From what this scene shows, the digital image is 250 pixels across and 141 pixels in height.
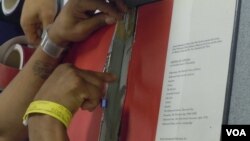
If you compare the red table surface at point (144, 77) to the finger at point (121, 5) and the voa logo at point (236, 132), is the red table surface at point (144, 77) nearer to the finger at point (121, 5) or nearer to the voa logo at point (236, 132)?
the finger at point (121, 5)

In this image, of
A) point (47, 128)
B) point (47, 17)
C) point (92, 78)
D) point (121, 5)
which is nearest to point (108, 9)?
point (121, 5)

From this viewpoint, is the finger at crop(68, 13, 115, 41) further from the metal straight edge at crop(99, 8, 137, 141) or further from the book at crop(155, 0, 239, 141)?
the book at crop(155, 0, 239, 141)

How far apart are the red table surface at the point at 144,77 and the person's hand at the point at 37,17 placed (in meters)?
0.31

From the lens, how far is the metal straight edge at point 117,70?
2.05ft

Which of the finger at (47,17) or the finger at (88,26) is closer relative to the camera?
the finger at (88,26)

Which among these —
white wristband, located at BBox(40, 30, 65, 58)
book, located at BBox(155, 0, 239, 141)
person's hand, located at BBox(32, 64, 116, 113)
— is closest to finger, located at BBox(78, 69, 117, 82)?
person's hand, located at BBox(32, 64, 116, 113)

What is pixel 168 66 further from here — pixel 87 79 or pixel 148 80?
pixel 87 79

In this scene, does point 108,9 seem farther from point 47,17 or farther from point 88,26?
point 47,17

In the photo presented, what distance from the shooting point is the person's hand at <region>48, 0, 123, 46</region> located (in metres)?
0.66

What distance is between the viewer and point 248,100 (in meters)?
0.46

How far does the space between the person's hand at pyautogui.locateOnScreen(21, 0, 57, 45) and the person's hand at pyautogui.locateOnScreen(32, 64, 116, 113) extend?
0.35m

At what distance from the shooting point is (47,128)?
588 millimetres

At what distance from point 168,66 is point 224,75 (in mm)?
105

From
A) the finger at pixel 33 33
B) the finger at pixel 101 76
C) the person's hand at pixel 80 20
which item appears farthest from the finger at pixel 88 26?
the finger at pixel 33 33
